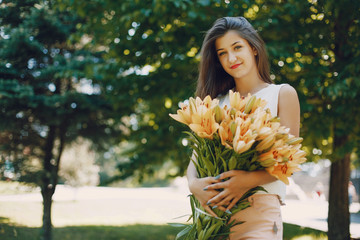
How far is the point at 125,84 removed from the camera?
16.9 feet

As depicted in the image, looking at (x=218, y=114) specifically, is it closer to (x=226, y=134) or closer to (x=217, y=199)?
(x=226, y=134)

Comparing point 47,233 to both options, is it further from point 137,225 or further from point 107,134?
point 137,225

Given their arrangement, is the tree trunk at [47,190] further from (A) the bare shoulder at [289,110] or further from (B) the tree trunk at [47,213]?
(A) the bare shoulder at [289,110]

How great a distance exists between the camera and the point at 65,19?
221 inches

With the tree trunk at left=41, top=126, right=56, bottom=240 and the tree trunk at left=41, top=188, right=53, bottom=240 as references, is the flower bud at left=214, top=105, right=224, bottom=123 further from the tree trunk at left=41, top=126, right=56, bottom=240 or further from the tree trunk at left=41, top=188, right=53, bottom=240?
the tree trunk at left=41, top=188, right=53, bottom=240

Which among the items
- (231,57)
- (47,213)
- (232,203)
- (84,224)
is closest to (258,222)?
(232,203)

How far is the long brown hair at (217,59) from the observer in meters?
2.04

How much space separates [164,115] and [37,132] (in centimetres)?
191

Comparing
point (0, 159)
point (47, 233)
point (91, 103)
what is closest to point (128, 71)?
point (91, 103)

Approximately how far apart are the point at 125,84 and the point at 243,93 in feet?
10.6

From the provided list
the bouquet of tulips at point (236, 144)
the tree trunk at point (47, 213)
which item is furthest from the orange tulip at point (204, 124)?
the tree trunk at point (47, 213)

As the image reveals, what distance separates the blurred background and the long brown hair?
5.28 feet

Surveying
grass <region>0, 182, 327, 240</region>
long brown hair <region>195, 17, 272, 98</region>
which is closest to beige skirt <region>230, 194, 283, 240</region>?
long brown hair <region>195, 17, 272, 98</region>

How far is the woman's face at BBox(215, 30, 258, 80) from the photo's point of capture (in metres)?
2.01
